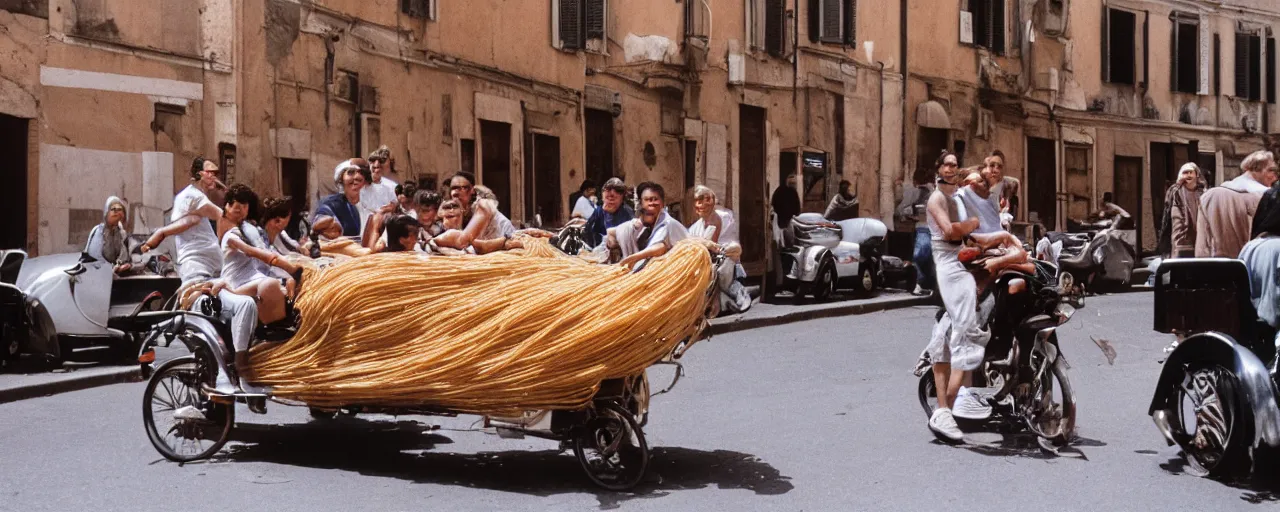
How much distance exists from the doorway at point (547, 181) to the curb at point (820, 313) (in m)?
5.24

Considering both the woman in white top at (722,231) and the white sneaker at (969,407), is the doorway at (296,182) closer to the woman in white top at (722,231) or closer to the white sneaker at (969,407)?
the woman in white top at (722,231)

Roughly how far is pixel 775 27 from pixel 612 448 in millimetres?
20813

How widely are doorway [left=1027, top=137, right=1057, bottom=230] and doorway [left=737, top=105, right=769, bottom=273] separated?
31.5 ft

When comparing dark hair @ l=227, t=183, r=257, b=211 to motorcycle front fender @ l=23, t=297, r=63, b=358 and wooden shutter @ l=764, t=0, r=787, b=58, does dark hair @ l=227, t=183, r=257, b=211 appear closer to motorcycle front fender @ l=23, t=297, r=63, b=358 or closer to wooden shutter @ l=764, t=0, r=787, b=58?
motorcycle front fender @ l=23, t=297, r=63, b=358

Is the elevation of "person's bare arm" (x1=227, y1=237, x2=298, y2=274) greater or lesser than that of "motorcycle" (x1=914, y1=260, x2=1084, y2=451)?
greater

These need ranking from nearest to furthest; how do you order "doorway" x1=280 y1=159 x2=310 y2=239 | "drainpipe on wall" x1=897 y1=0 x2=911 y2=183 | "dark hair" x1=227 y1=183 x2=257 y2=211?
"dark hair" x1=227 y1=183 x2=257 y2=211 < "doorway" x1=280 y1=159 x2=310 y2=239 < "drainpipe on wall" x1=897 y1=0 x2=911 y2=183

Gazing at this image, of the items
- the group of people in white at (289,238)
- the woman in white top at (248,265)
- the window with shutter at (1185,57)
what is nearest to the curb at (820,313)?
the group of people in white at (289,238)

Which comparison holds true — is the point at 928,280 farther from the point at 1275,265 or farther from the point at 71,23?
the point at 1275,265

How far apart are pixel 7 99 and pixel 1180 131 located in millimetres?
29200

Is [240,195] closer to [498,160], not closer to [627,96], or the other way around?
[498,160]

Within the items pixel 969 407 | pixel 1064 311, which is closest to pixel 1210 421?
pixel 1064 311

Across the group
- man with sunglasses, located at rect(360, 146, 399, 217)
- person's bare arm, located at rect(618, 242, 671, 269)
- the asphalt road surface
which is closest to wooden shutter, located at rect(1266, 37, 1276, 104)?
man with sunglasses, located at rect(360, 146, 399, 217)

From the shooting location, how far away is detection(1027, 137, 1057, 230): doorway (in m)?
35.2

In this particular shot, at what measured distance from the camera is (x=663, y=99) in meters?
25.6
